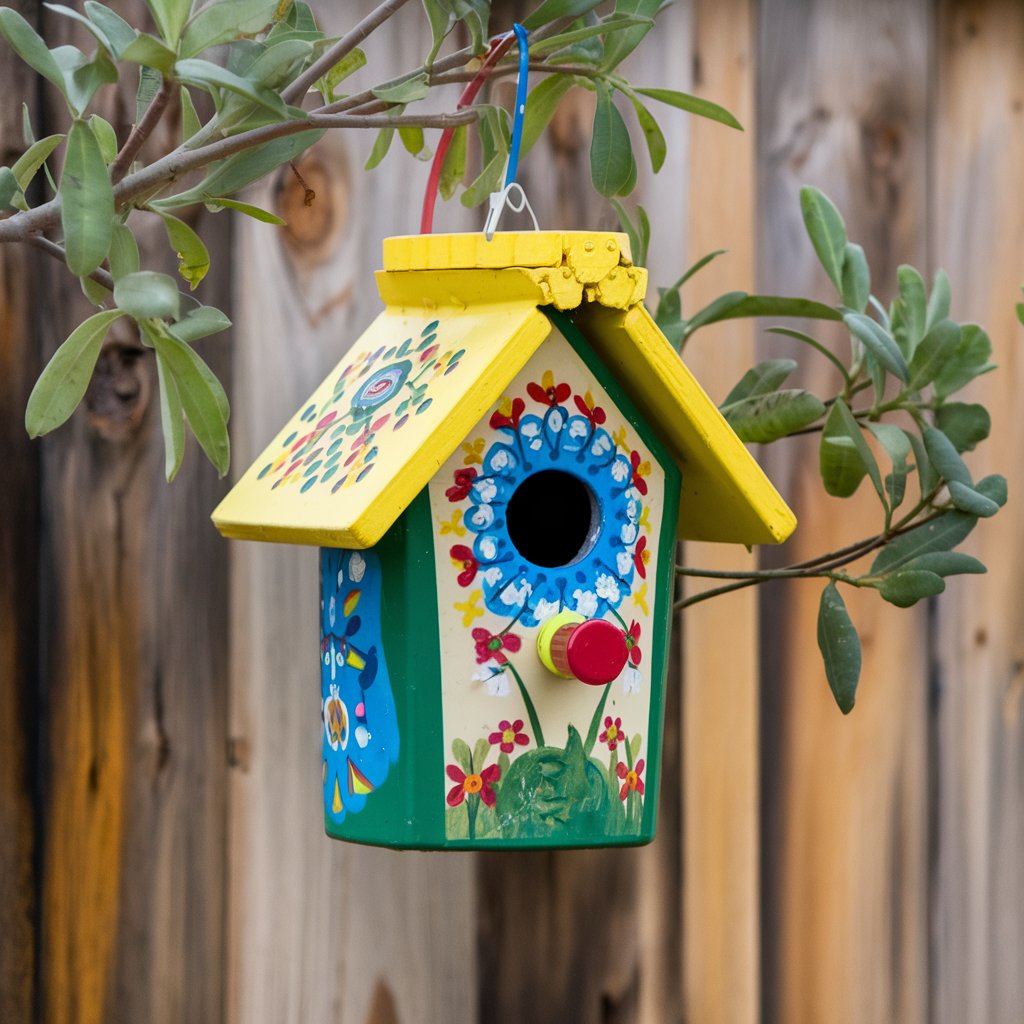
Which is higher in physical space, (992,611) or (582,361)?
(582,361)

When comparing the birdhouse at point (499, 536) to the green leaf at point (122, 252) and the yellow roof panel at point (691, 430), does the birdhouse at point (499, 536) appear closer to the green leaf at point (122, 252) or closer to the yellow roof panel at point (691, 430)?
the yellow roof panel at point (691, 430)

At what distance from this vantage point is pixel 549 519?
3.84 ft

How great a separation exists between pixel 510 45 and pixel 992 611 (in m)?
0.89

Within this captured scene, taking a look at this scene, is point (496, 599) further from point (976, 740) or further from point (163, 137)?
point (976, 740)

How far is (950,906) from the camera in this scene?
1.69 meters

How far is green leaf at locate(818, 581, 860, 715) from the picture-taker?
1203 millimetres

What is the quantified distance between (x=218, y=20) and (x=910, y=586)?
2.17ft

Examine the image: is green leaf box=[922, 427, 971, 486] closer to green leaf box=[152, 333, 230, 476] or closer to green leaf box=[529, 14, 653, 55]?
green leaf box=[529, 14, 653, 55]

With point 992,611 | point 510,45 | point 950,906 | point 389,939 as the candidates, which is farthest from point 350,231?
point 950,906

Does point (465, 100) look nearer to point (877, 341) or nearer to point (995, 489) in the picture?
point (877, 341)

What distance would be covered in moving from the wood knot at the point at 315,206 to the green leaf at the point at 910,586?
556 mm

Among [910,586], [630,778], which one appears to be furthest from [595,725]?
[910,586]

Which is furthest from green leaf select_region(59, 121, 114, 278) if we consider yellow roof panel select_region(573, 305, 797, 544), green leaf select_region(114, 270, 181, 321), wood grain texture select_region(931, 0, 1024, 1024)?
wood grain texture select_region(931, 0, 1024, 1024)

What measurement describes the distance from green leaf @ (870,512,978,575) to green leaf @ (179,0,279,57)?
0.64m
